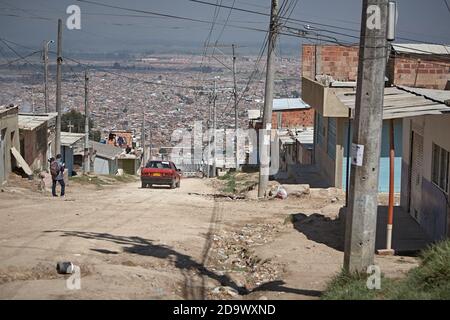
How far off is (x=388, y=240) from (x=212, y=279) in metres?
3.82

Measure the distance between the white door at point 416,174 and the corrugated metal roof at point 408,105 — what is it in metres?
2.01

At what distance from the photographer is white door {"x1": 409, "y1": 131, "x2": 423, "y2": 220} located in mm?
17719

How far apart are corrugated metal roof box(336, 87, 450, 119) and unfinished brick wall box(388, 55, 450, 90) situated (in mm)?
10935

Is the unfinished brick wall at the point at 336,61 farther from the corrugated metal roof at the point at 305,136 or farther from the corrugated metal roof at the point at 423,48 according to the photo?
the corrugated metal roof at the point at 423,48

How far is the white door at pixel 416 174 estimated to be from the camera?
1772 cm

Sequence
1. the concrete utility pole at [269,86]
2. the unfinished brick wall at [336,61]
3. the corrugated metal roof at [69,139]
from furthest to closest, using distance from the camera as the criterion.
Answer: the corrugated metal roof at [69,139] → the unfinished brick wall at [336,61] → the concrete utility pole at [269,86]

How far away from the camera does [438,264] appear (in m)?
9.60

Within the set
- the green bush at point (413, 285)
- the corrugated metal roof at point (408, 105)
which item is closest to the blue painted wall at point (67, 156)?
the corrugated metal roof at point (408, 105)

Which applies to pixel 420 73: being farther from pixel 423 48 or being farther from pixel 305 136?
pixel 305 136

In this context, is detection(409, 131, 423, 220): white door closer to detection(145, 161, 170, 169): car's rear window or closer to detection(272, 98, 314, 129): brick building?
detection(145, 161, 170, 169): car's rear window

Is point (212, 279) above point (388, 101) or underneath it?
underneath

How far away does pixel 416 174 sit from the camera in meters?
18.3

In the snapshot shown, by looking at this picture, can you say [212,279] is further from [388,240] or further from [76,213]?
[76,213]
